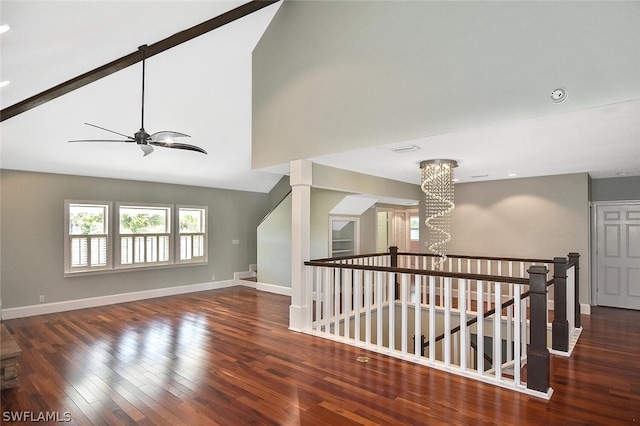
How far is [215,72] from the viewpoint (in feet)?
16.8

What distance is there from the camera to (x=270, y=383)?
3178 millimetres

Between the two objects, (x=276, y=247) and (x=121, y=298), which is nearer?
(x=121, y=298)

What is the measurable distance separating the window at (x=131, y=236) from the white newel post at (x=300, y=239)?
12.8 ft

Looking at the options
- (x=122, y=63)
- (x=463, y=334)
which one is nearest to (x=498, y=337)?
(x=463, y=334)

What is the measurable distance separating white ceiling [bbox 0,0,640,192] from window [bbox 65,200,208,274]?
2.37 ft

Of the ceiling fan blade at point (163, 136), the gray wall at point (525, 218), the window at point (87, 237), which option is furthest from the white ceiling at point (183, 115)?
the ceiling fan blade at point (163, 136)

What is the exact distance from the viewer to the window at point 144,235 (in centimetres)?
684

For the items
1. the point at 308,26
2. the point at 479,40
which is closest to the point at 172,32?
the point at 308,26

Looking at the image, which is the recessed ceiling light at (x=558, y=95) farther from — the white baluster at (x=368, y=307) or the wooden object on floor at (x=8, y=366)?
the wooden object on floor at (x=8, y=366)

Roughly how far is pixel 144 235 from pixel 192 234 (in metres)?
1.04

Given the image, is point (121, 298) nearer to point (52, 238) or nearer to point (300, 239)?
point (52, 238)

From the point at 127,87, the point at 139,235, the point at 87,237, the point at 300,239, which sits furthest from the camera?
the point at 139,235

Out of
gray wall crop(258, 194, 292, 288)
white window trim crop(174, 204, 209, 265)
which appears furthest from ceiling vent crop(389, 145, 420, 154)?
white window trim crop(174, 204, 209, 265)

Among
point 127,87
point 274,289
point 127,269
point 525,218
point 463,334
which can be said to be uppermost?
point 127,87
